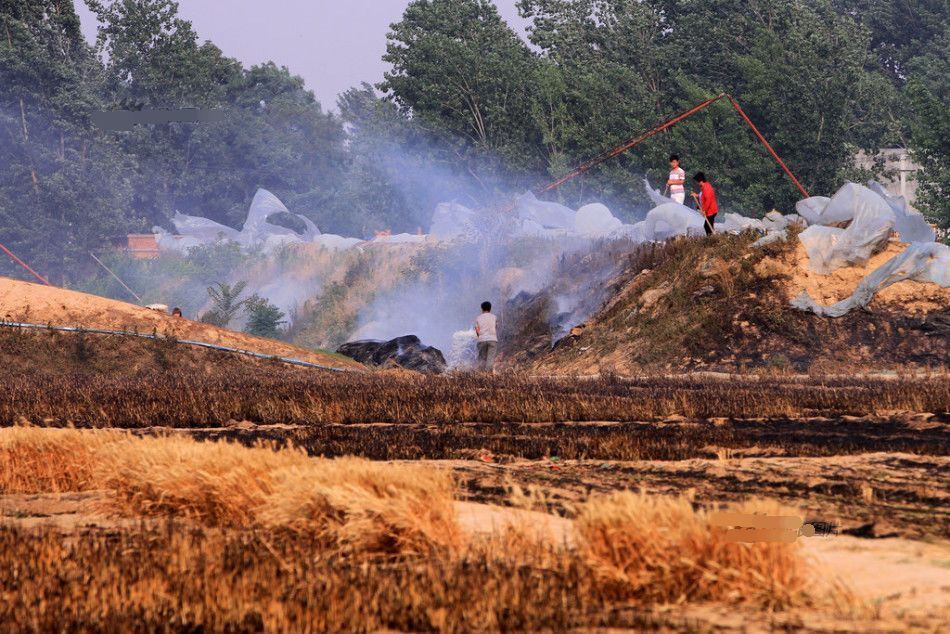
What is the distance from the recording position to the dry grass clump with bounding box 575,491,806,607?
6.46m

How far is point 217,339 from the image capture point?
25.5 m

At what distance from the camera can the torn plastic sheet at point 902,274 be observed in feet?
78.8

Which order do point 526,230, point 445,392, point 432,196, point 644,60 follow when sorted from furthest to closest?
point 432,196 < point 644,60 < point 526,230 < point 445,392

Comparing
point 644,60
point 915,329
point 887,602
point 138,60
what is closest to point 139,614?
point 887,602

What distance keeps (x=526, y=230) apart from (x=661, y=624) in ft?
106

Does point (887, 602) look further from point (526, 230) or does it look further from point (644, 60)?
point (644, 60)

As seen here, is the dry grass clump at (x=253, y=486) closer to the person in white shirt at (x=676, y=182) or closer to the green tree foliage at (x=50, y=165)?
the person in white shirt at (x=676, y=182)

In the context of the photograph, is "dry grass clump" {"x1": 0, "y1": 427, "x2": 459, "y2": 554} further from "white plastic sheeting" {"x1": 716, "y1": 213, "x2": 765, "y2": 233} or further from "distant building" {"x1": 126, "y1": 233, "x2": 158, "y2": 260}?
"distant building" {"x1": 126, "y1": 233, "x2": 158, "y2": 260}

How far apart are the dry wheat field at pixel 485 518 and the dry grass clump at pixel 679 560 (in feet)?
0.04

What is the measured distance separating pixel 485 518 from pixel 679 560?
2148 mm

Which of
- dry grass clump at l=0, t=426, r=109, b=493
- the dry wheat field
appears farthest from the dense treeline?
dry grass clump at l=0, t=426, r=109, b=493

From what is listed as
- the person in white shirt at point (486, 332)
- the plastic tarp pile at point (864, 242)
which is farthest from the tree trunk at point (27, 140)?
the person in white shirt at point (486, 332)

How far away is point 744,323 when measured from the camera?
81.0 feet

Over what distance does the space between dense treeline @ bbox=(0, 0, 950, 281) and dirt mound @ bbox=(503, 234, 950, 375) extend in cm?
1330
